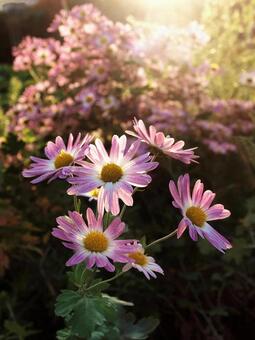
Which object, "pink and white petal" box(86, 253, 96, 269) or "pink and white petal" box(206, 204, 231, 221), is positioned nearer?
"pink and white petal" box(86, 253, 96, 269)

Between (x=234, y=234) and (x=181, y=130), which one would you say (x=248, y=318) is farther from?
(x=181, y=130)

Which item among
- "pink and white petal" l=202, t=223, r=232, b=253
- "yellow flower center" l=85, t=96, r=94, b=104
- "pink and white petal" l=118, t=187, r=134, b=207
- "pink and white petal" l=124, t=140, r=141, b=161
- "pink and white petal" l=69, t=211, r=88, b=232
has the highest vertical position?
"yellow flower center" l=85, t=96, r=94, b=104

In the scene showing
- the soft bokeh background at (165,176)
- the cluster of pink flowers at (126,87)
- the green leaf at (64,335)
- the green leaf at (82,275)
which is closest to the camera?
the green leaf at (82,275)

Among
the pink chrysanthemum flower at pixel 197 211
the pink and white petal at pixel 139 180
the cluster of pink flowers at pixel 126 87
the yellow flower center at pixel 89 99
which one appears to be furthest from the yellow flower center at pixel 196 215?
the yellow flower center at pixel 89 99

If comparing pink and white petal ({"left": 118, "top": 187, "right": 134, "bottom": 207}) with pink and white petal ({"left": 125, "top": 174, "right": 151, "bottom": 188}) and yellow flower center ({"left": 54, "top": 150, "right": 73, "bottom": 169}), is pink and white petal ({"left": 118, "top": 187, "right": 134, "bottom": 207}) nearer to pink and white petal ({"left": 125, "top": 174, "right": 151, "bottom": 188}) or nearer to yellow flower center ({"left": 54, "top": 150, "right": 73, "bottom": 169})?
pink and white petal ({"left": 125, "top": 174, "right": 151, "bottom": 188})

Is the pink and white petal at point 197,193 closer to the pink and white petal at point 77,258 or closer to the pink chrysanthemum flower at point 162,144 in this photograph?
the pink chrysanthemum flower at point 162,144

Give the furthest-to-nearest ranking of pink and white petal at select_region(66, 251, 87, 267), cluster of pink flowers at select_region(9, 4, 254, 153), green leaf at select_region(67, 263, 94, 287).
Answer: cluster of pink flowers at select_region(9, 4, 254, 153), green leaf at select_region(67, 263, 94, 287), pink and white petal at select_region(66, 251, 87, 267)

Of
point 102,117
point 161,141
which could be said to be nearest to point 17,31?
point 102,117

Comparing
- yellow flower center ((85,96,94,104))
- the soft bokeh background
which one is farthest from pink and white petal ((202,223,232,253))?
yellow flower center ((85,96,94,104))
